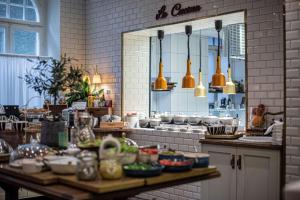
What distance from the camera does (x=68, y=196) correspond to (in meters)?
2.59

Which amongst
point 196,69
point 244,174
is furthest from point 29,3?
point 244,174

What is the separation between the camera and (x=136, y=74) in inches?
316

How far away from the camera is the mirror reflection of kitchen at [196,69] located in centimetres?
851

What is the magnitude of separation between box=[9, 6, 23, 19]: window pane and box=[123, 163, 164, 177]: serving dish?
6773 millimetres

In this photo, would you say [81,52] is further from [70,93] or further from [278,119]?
[278,119]

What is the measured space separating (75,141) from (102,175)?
3.26 ft

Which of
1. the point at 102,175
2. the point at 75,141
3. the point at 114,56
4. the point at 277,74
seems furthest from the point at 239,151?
the point at 114,56

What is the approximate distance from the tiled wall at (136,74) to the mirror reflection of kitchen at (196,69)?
16 cm

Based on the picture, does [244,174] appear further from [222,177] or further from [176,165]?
[176,165]

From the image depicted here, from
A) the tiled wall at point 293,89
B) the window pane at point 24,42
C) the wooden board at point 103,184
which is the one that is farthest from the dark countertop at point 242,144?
the window pane at point 24,42

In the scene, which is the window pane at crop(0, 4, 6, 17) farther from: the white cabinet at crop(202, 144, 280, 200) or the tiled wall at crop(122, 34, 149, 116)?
the white cabinet at crop(202, 144, 280, 200)

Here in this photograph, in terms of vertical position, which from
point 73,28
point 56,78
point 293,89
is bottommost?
point 293,89

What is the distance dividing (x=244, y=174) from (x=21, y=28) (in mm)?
5828

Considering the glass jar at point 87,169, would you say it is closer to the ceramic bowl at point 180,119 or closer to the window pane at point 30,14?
the ceramic bowl at point 180,119
